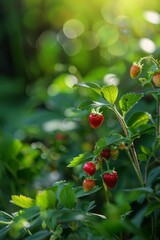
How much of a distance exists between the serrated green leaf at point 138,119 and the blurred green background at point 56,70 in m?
0.15

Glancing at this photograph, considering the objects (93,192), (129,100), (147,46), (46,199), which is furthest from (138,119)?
(147,46)

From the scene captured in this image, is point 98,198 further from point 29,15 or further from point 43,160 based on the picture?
point 29,15

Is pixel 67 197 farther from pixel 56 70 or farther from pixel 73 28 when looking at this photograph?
pixel 73 28

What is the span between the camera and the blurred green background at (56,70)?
1.61m

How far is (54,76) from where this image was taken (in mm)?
2975

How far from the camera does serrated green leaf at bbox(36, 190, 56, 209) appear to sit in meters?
0.94

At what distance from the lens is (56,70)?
2.22 m

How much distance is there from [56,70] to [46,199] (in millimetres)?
1309

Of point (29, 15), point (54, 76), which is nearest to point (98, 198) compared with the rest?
point (54, 76)

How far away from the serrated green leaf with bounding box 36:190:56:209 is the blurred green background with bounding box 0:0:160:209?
0.86 ft

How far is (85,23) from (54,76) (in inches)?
17.7

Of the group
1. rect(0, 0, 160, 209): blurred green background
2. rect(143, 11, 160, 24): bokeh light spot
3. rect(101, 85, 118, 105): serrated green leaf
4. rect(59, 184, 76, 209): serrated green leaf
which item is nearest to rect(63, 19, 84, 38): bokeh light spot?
rect(0, 0, 160, 209): blurred green background

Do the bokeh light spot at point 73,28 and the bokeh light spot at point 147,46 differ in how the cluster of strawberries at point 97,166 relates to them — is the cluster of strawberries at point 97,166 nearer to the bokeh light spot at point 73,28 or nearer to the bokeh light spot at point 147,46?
the bokeh light spot at point 147,46

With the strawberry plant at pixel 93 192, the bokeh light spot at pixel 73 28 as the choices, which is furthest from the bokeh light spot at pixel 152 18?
the bokeh light spot at pixel 73 28
